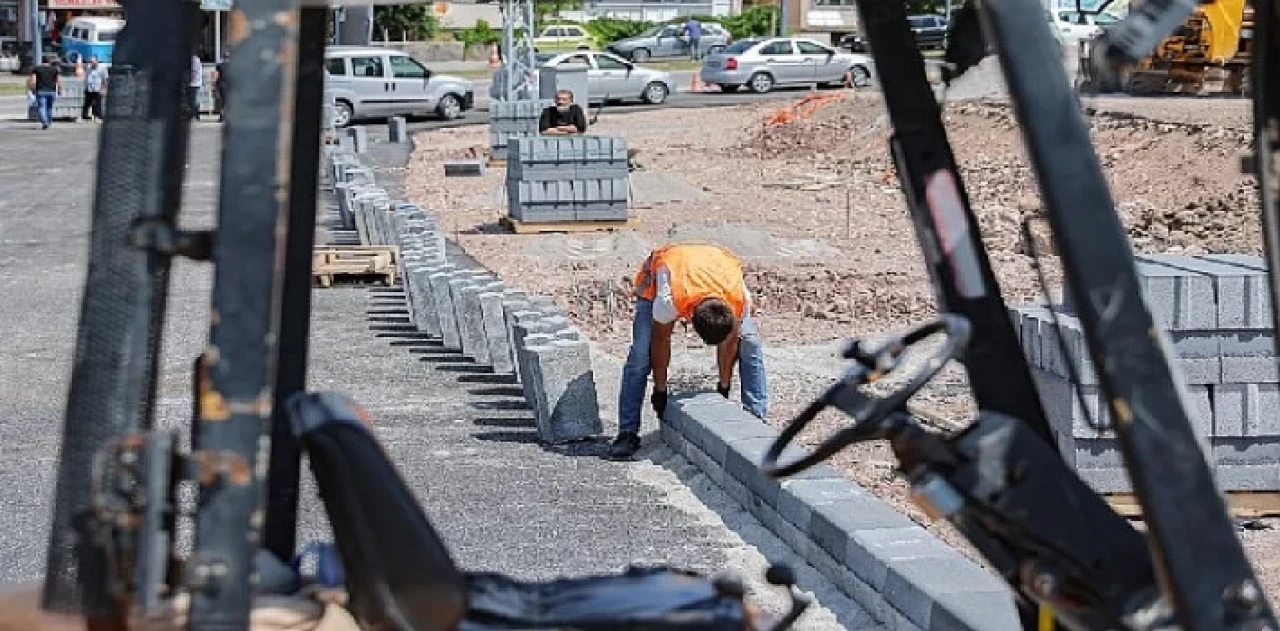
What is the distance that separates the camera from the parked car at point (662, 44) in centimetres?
6331

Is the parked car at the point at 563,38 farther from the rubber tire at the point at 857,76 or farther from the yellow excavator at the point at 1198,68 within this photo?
the yellow excavator at the point at 1198,68

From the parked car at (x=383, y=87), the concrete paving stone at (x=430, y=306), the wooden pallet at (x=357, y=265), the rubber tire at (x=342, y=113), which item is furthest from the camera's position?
the parked car at (x=383, y=87)

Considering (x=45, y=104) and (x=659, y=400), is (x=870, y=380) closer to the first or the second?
(x=659, y=400)

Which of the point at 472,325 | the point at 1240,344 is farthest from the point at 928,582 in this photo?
the point at 472,325

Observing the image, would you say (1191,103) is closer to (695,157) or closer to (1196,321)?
(695,157)

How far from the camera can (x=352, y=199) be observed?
22281 mm

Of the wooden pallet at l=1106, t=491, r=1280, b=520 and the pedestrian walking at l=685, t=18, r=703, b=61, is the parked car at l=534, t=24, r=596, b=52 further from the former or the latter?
the wooden pallet at l=1106, t=491, r=1280, b=520

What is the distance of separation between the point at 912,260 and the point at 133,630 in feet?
54.8

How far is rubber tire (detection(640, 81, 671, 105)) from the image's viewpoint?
47.0m

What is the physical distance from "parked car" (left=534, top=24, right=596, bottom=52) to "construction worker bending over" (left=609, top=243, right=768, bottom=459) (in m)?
49.8

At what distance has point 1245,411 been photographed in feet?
29.4

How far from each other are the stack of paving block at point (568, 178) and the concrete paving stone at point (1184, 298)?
1343 cm

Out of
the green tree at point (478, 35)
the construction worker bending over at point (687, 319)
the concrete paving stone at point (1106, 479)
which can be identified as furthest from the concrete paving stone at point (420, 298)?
the green tree at point (478, 35)

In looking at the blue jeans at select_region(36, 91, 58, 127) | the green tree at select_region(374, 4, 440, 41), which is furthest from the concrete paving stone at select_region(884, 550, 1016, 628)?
the green tree at select_region(374, 4, 440, 41)
